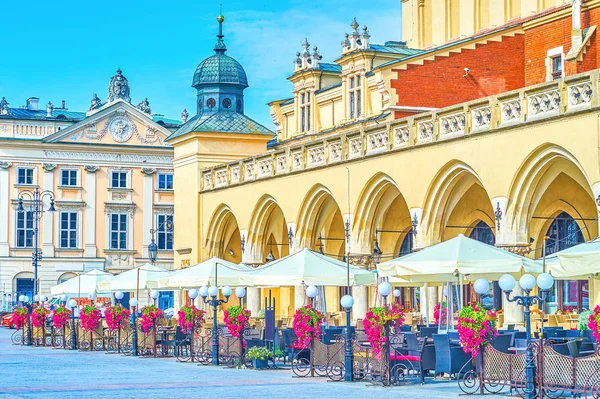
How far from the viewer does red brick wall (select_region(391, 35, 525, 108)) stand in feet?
122

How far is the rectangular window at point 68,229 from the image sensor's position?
2931 inches

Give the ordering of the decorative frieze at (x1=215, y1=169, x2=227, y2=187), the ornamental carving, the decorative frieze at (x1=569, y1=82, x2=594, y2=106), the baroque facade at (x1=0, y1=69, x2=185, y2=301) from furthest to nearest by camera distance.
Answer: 1. the baroque facade at (x1=0, y1=69, x2=185, y2=301)
2. the decorative frieze at (x1=215, y1=169, x2=227, y2=187)
3. the ornamental carving
4. the decorative frieze at (x1=569, y1=82, x2=594, y2=106)

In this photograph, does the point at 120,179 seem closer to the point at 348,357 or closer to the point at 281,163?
the point at 281,163

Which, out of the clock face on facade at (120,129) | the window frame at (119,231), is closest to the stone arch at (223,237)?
the window frame at (119,231)

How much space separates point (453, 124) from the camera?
2928 centimetres

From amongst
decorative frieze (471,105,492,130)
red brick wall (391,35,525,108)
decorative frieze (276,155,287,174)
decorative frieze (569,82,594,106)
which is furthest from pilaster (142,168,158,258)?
decorative frieze (569,82,594,106)

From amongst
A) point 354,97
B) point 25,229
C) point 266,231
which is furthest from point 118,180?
point 266,231

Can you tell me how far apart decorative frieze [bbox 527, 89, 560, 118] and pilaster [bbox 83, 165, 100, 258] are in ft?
169

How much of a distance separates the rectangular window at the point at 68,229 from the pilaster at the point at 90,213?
72cm

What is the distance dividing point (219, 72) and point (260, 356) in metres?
24.3

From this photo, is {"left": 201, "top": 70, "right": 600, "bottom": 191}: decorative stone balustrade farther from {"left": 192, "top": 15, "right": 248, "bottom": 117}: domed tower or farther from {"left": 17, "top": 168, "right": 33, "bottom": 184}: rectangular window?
{"left": 17, "top": 168, "right": 33, "bottom": 184}: rectangular window

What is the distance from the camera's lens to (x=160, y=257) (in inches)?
3049

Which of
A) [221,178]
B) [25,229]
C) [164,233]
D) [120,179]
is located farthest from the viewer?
[164,233]

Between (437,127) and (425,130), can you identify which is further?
(425,130)
